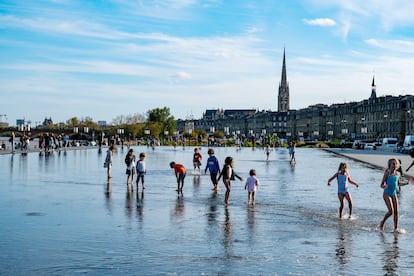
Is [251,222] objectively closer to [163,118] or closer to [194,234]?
[194,234]

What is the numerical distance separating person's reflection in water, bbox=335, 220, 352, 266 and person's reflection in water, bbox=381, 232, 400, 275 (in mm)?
667

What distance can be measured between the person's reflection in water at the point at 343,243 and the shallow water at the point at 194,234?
0.02 meters

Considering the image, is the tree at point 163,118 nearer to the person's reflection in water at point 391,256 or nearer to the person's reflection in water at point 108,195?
the person's reflection in water at point 108,195

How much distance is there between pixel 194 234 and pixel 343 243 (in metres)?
3.11

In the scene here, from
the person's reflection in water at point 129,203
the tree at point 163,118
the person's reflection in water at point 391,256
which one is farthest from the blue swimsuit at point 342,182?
the tree at point 163,118

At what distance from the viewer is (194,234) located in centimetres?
1298

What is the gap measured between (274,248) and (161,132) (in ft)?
527

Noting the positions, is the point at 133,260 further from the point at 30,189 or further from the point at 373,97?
the point at 373,97

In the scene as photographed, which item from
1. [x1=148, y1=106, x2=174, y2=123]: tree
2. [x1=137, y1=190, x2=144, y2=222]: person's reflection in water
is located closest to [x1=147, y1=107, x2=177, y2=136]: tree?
[x1=148, y1=106, x2=174, y2=123]: tree

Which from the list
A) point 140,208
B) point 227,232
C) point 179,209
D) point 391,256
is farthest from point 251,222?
point 391,256

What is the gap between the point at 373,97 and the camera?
580 feet

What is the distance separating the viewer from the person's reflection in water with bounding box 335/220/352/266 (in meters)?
10.7

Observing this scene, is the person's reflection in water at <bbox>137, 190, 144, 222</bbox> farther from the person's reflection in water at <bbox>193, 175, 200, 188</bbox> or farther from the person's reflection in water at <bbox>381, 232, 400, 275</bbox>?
the person's reflection in water at <bbox>381, 232, 400, 275</bbox>

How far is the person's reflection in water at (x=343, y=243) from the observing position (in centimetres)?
1070
